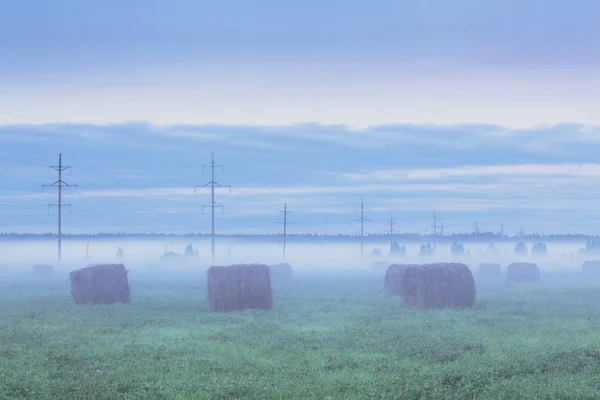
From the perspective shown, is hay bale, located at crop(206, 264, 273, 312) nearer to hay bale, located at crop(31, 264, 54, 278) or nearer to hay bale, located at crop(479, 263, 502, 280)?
hay bale, located at crop(479, 263, 502, 280)

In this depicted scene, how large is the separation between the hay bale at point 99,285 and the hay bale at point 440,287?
1473cm

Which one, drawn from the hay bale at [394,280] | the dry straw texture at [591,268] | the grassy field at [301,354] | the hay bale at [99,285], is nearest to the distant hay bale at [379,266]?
the dry straw texture at [591,268]

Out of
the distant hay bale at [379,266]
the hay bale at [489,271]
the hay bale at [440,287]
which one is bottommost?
the distant hay bale at [379,266]

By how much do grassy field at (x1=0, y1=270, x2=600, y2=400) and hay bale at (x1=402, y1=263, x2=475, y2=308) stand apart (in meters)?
2.28

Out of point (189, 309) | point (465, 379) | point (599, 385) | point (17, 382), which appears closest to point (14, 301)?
point (189, 309)

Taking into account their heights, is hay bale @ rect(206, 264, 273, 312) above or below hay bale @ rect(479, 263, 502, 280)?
above

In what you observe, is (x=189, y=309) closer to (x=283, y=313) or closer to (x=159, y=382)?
(x=283, y=313)

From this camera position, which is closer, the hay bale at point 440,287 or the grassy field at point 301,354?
the grassy field at point 301,354

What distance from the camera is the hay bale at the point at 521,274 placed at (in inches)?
2395

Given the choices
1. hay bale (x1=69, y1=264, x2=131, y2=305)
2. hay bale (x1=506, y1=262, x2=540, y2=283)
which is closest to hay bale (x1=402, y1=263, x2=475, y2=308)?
hay bale (x1=69, y1=264, x2=131, y2=305)

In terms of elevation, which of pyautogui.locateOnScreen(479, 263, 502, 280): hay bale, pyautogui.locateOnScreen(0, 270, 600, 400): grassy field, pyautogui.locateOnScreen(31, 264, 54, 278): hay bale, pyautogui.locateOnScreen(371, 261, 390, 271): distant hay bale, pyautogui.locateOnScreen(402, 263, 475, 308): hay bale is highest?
pyautogui.locateOnScreen(402, 263, 475, 308): hay bale

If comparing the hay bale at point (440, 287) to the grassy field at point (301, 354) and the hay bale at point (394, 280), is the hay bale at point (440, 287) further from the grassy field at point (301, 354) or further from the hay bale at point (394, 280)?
the hay bale at point (394, 280)

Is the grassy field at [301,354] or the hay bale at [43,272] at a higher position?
the grassy field at [301,354]

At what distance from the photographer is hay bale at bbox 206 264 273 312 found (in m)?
32.0
